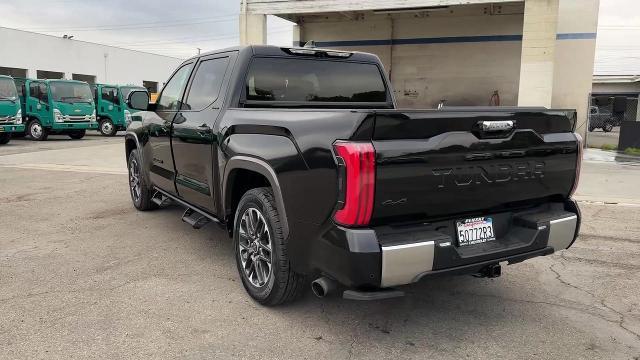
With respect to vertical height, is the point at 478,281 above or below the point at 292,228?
below

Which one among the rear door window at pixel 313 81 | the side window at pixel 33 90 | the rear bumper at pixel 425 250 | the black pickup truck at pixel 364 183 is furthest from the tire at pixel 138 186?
the side window at pixel 33 90

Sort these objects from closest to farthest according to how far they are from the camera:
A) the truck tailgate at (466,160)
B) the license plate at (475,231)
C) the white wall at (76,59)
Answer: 1. the truck tailgate at (466,160)
2. the license plate at (475,231)
3. the white wall at (76,59)

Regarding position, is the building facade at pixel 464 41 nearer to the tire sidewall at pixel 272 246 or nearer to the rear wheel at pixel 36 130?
the rear wheel at pixel 36 130

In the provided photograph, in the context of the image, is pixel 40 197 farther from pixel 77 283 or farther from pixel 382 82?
pixel 382 82

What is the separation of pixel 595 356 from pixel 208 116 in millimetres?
3331

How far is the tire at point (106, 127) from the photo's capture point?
73.0 ft

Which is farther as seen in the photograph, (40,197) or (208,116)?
(40,197)

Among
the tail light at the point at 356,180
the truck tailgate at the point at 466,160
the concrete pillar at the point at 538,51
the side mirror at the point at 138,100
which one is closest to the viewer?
the tail light at the point at 356,180

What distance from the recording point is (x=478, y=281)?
4.39 meters

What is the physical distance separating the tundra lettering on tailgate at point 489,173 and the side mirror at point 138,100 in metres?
4.08

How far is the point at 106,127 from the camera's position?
73.3 ft

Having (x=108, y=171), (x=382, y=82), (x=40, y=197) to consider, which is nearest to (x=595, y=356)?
(x=382, y=82)

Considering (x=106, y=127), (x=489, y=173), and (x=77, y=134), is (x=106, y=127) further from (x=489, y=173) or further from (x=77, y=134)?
(x=489, y=173)

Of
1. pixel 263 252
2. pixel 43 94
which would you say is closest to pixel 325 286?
→ pixel 263 252
